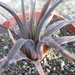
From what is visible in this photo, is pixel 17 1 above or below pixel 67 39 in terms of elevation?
above

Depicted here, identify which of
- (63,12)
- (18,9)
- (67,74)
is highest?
(18,9)

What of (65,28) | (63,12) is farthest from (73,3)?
→ (65,28)

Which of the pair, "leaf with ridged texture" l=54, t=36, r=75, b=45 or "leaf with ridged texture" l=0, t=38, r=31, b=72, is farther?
"leaf with ridged texture" l=54, t=36, r=75, b=45

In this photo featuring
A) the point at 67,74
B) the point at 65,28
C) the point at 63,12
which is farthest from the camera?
the point at 63,12

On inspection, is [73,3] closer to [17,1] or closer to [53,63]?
[17,1]

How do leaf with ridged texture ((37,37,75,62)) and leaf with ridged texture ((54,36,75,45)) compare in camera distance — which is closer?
leaf with ridged texture ((37,37,75,62))

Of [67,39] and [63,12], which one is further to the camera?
[63,12]

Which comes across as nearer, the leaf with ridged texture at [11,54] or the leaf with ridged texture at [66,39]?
the leaf with ridged texture at [11,54]

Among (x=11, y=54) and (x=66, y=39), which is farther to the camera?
(x=66, y=39)

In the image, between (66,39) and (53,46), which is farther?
(66,39)

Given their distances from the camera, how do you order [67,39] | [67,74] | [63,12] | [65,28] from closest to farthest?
[67,39] → [67,74] → [65,28] → [63,12]
